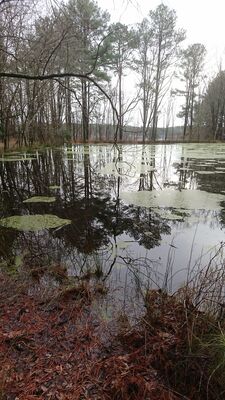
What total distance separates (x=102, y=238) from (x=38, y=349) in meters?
1.67

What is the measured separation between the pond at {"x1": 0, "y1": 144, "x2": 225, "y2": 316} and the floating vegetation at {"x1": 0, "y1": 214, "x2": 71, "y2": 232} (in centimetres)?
1

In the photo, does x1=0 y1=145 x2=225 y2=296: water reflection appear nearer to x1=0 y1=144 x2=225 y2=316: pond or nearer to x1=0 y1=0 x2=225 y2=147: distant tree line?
x1=0 y1=144 x2=225 y2=316: pond

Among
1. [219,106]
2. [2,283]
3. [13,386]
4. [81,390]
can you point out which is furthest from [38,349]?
[219,106]

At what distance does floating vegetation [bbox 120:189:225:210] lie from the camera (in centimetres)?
426

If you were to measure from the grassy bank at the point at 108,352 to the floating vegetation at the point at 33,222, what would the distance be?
151cm

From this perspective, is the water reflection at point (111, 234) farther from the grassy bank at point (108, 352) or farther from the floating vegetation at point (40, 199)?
the grassy bank at point (108, 352)

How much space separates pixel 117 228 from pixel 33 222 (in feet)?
3.68

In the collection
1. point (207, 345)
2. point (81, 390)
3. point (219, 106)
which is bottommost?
point (81, 390)

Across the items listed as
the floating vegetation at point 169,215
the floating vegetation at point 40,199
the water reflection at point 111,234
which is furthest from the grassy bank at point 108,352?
the floating vegetation at point 40,199

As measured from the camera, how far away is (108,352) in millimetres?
1505

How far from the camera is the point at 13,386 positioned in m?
1.26

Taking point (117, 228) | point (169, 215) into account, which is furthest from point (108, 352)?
point (169, 215)

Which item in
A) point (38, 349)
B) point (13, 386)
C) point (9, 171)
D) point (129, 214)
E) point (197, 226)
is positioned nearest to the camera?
point (13, 386)

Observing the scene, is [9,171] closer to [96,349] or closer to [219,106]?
[96,349]
